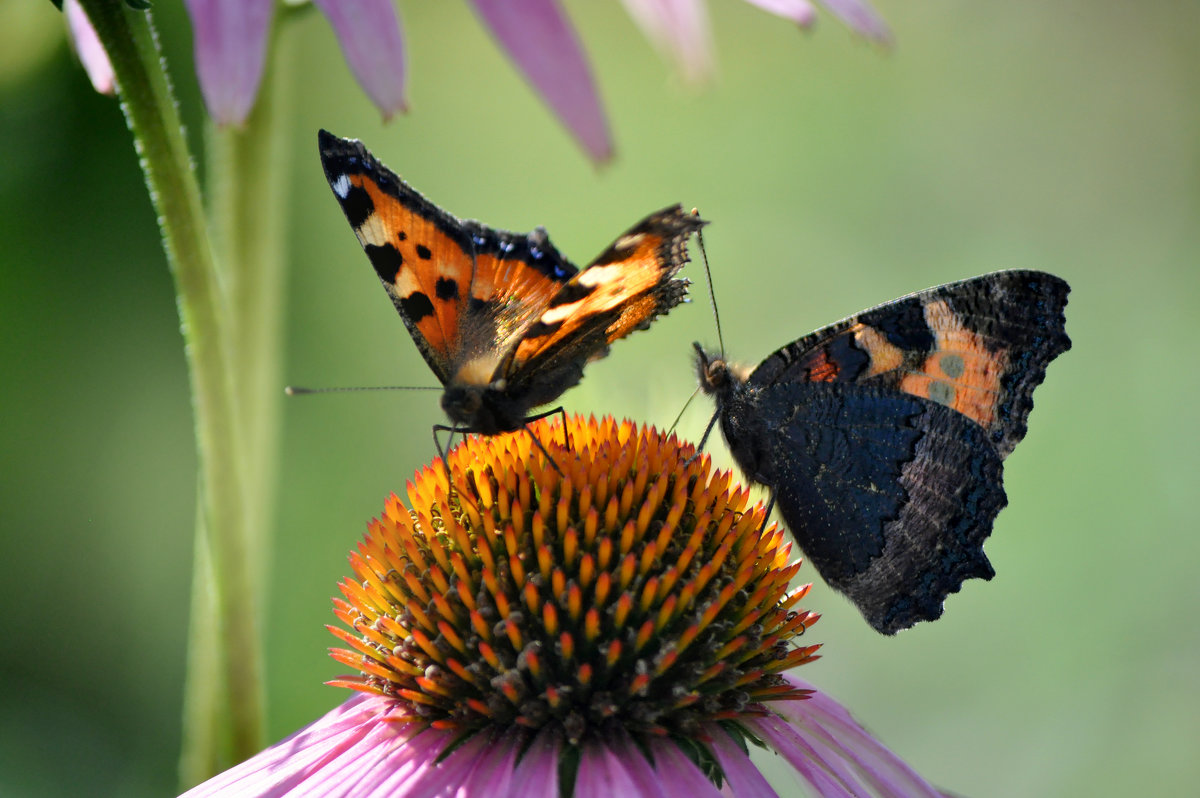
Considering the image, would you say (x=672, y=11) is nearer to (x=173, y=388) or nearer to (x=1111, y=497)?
(x=173, y=388)

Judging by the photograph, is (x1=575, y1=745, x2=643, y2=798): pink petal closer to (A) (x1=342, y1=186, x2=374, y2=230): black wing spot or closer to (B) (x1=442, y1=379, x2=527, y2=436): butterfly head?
(B) (x1=442, y1=379, x2=527, y2=436): butterfly head

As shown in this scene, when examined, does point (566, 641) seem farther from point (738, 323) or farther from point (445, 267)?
point (738, 323)

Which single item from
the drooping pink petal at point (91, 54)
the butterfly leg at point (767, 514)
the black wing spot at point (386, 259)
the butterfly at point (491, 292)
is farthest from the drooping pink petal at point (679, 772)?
the drooping pink petal at point (91, 54)

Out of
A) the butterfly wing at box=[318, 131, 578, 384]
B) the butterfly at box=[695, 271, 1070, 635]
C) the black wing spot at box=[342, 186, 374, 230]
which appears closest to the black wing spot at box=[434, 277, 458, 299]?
the butterfly wing at box=[318, 131, 578, 384]

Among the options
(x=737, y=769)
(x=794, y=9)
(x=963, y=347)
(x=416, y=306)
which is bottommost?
(x=737, y=769)

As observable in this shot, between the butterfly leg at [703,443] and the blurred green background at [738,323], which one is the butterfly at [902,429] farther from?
the blurred green background at [738,323]

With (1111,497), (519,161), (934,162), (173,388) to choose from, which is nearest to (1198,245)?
(934,162)

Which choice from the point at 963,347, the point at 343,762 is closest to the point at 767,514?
the point at 963,347
